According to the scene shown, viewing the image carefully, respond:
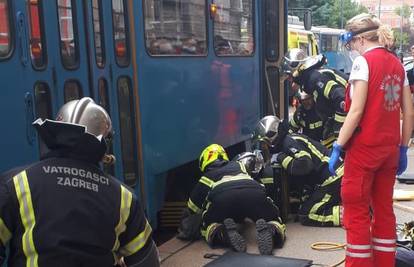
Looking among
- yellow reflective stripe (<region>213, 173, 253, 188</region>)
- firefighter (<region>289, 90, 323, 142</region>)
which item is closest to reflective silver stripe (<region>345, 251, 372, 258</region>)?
yellow reflective stripe (<region>213, 173, 253, 188</region>)

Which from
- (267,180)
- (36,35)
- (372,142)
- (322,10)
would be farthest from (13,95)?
(322,10)

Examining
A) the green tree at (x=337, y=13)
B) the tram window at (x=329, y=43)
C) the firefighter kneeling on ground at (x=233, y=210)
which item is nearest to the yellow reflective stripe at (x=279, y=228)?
the firefighter kneeling on ground at (x=233, y=210)

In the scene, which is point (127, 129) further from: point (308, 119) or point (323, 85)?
point (308, 119)

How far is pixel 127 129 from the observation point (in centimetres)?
472

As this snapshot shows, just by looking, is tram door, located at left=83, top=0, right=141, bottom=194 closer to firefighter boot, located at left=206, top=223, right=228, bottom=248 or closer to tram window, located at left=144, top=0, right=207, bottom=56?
tram window, located at left=144, top=0, right=207, bottom=56

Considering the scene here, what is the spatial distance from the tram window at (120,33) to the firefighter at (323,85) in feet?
8.58

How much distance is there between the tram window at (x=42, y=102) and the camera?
3.73 m

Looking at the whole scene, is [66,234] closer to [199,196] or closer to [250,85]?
[199,196]

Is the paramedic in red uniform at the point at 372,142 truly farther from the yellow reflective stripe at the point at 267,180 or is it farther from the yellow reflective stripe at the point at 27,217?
the yellow reflective stripe at the point at 27,217

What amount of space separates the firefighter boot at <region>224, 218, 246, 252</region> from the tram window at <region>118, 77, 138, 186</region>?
2.78 feet

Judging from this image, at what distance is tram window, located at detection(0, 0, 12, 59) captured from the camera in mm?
3436

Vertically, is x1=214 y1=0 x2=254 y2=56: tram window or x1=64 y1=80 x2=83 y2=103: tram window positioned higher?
x1=214 y1=0 x2=254 y2=56: tram window

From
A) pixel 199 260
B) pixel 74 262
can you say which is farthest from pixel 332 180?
pixel 74 262

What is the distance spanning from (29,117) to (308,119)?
14.6 feet
